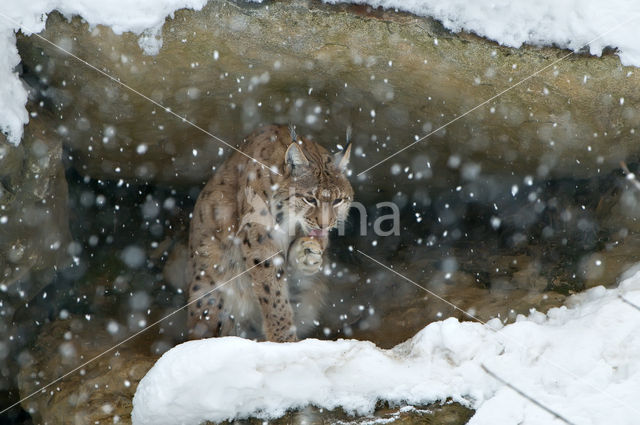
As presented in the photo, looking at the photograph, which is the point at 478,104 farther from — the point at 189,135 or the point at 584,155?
the point at 189,135

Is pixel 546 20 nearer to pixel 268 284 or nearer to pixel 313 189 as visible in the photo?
pixel 313 189

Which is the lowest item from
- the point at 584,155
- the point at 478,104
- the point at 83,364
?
the point at 83,364

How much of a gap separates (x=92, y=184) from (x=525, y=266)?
4.06 m

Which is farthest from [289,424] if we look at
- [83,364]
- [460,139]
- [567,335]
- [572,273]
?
[460,139]

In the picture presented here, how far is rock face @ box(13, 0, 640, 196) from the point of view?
485 cm

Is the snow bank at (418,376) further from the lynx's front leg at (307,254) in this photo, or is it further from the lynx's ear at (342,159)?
the lynx's ear at (342,159)

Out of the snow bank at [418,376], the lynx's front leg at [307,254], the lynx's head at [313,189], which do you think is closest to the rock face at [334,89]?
the lynx's head at [313,189]

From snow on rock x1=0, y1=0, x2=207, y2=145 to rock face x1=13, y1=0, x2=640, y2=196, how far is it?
8cm

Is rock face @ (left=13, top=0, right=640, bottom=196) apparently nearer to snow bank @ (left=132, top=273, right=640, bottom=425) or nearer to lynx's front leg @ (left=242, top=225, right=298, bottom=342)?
lynx's front leg @ (left=242, top=225, right=298, bottom=342)

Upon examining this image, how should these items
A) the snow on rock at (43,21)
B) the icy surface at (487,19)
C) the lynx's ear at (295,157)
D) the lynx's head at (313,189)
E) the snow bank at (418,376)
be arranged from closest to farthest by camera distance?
the snow bank at (418,376)
the snow on rock at (43,21)
the icy surface at (487,19)
the lynx's ear at (295,157)
the lynx's head at (313,189)

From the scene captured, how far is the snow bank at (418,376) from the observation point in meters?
3.45

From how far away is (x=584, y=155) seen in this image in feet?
17.9

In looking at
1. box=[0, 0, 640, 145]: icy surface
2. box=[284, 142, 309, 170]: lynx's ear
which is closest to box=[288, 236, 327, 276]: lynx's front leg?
box=[284, 142, 309, 170]: lynx's ear

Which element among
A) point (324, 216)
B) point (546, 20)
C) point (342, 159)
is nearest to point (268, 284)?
point (324, 216)
